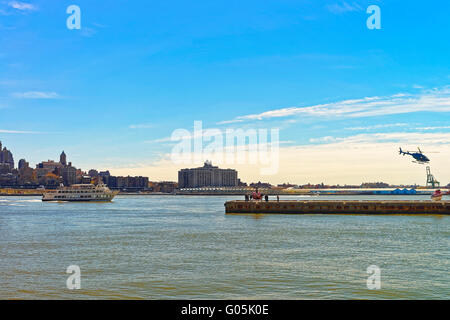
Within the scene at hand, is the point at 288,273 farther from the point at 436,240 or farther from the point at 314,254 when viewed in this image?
the point at 436,240

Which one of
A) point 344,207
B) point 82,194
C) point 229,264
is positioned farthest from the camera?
point 82,194

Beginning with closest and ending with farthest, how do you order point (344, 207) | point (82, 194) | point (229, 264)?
point (229, 264) → point (344, 207) → point (82, 194)

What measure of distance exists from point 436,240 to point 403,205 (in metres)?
42.7

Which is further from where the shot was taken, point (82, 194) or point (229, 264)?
point (82, 194)

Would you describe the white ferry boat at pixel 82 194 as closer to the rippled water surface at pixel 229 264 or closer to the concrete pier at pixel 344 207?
the concrete pier at pixel 344 207

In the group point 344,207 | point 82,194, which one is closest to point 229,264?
point 344,207

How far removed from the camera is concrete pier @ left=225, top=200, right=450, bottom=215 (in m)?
82.4

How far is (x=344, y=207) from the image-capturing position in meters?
86.5

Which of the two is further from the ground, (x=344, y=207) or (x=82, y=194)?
(x=82, y=194)

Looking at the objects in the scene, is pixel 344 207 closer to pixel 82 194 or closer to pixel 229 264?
pixel 229 264

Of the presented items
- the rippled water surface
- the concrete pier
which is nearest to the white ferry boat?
the concrete pier

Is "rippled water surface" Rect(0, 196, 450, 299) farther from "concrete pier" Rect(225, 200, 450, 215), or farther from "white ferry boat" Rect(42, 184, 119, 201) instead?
"white ferry boat" Rect(42, 184, 119, 201)

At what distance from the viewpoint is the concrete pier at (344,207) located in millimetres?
82375
